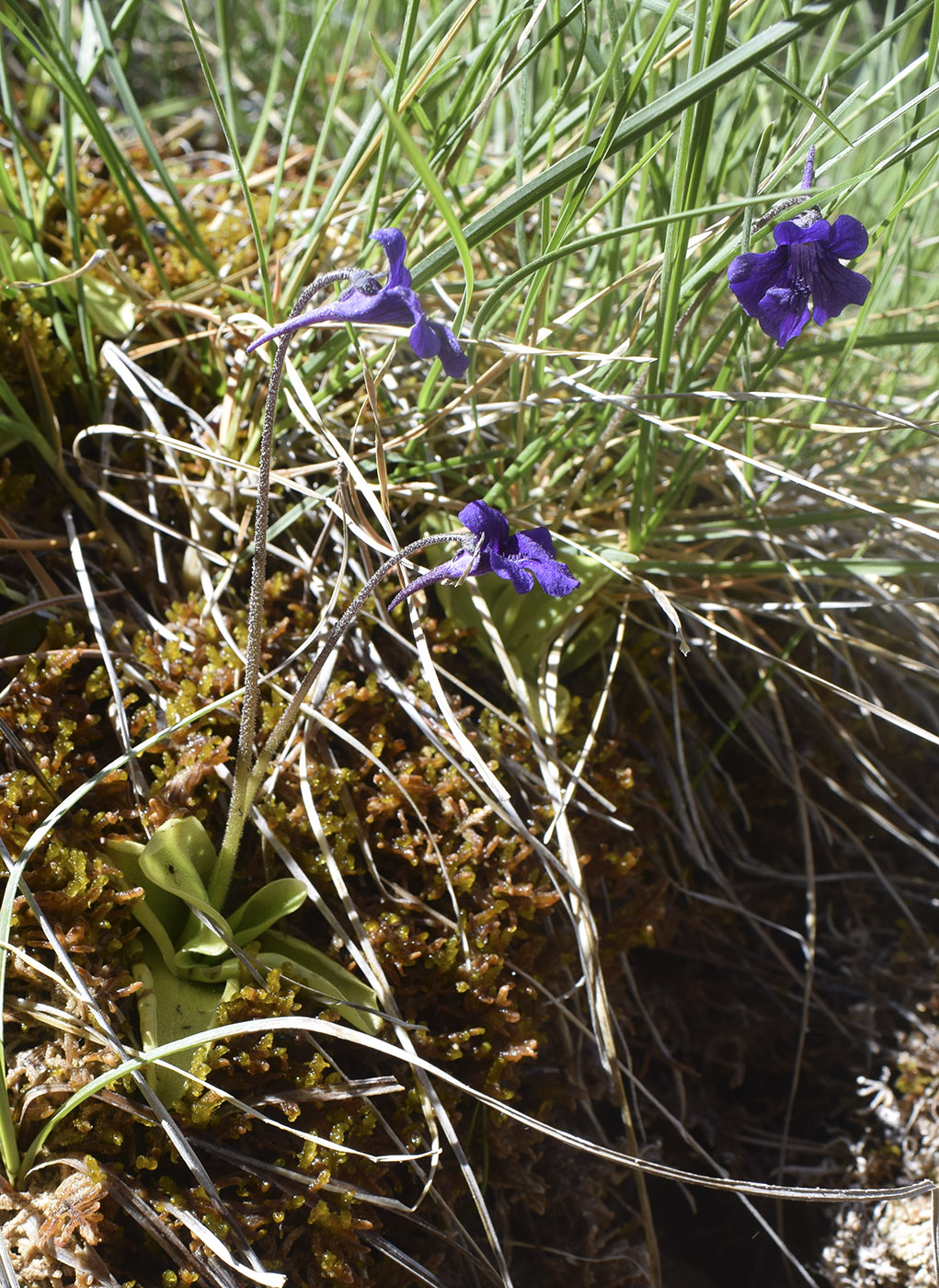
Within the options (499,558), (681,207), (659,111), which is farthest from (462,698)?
(659,111)

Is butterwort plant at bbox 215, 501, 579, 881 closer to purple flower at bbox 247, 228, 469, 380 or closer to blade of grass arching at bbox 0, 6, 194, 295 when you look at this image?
purple flower at bbox 247, 228, 469, 380

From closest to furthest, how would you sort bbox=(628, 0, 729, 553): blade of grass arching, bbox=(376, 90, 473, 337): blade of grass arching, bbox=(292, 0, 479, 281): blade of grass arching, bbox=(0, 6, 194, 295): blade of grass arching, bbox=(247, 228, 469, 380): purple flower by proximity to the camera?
bbox=(376, 90, 473, 337): blade of grass arching → bbox=(247, 228, 469, 380): purple flower → bbox=(628, 0, 729, 553): blade of grass arching → bbox=(0, 6, 194, 295): blade of grass arching → bbox=(292, 0, 479, 281): blade of grass arching

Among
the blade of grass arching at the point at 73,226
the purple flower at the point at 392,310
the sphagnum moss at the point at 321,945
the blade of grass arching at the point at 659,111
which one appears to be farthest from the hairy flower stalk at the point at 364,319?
the blade of grass arching at the point at 73,226

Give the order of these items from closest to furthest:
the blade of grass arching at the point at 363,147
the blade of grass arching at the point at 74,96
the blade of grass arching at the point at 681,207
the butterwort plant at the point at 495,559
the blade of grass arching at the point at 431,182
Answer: the blade of grass arching at the point at 431,182
the butterwort plant at the point at 495,559
the blade of grass arching at the point at 681,207
the blade of grass arching at the point at 74,96
the blade of grass arching at the point at 363,147

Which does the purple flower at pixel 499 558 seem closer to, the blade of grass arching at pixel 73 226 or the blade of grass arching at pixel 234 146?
the blade of grass arching at pixel 234 146

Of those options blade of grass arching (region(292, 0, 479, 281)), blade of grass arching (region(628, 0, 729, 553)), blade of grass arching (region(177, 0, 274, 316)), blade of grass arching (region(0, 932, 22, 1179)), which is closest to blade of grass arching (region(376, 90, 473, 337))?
blade of grass arching (region(628, 0, 729, 553))

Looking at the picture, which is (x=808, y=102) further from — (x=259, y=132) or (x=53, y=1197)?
(x=53, y=1197)
